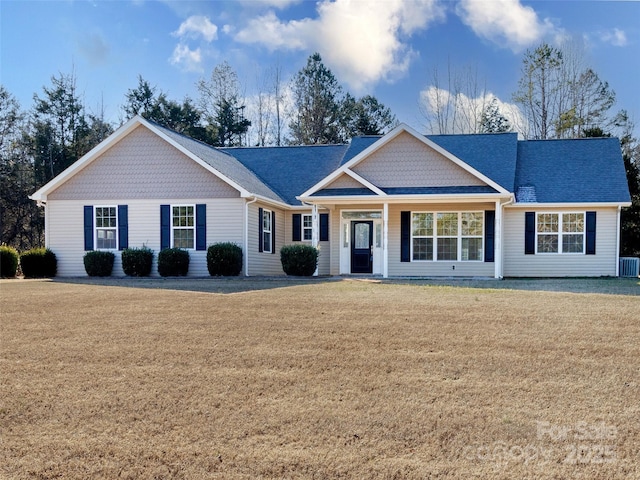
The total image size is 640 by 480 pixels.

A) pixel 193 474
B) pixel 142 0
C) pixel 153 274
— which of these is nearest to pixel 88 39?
pixel 142 0

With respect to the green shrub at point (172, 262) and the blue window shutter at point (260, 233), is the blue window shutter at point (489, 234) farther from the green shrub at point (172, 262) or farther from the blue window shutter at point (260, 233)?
the green shrub at point (172, 262)

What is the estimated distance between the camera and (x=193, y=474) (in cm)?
397

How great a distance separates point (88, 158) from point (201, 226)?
4.63 meters

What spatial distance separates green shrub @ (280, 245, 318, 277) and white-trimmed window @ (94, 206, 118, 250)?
6.19 m

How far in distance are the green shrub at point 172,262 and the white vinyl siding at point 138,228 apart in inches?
15.4

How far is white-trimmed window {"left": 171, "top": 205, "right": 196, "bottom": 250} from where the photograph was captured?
18.7m

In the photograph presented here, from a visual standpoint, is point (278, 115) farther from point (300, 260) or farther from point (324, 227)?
point (300, 260)

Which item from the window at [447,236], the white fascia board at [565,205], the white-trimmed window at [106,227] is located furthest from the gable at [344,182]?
the white-trimmed window at [106,227]

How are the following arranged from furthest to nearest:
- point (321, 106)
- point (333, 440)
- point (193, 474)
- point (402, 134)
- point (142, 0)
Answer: point (321, 106)
point (402, 134)
point (142, 0)
point (333, 440)
point (193, 474)

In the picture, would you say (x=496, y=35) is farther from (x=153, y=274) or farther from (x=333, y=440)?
(x=333, y=440)

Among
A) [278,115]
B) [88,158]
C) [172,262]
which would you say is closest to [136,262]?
[172,262]

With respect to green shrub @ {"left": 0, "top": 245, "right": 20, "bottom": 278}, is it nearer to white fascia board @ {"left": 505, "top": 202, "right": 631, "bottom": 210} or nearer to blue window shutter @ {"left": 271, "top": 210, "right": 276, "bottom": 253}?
blue window shutter @ {"left": 271, "top": 210, "right": 276, "bottom": 253}

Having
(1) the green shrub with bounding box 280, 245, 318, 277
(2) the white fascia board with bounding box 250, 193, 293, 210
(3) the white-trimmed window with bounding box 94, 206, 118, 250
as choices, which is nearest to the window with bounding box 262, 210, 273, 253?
(2) the white fascia board with bounding box 250, 193, 293, 210

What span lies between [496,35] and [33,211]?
29.1 m
